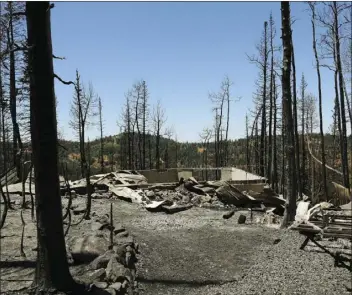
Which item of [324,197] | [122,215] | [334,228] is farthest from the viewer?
[324,197]

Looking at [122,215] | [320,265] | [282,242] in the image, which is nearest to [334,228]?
[320,265]

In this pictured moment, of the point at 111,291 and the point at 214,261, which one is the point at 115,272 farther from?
the point at 214,261

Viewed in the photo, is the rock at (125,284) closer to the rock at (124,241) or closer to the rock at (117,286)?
the rock at (117,286)

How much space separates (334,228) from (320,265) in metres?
0.88

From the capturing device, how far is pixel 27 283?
529cm

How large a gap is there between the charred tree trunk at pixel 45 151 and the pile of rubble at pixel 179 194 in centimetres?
1010

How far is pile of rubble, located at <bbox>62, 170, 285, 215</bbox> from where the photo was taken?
50.6 feet

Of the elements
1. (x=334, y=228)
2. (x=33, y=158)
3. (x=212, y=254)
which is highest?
(x=33, y=158)

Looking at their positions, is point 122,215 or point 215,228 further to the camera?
point 122,215

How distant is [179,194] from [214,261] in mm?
10428

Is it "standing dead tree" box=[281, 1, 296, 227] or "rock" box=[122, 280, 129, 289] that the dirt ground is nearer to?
"rock" box=[122, 280, 129, 289]

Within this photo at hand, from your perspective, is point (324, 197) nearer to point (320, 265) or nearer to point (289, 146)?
point (289, 146)

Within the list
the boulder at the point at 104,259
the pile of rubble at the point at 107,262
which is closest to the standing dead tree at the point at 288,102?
the pile of rubble at the point at 107,262

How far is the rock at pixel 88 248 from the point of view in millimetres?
6617
